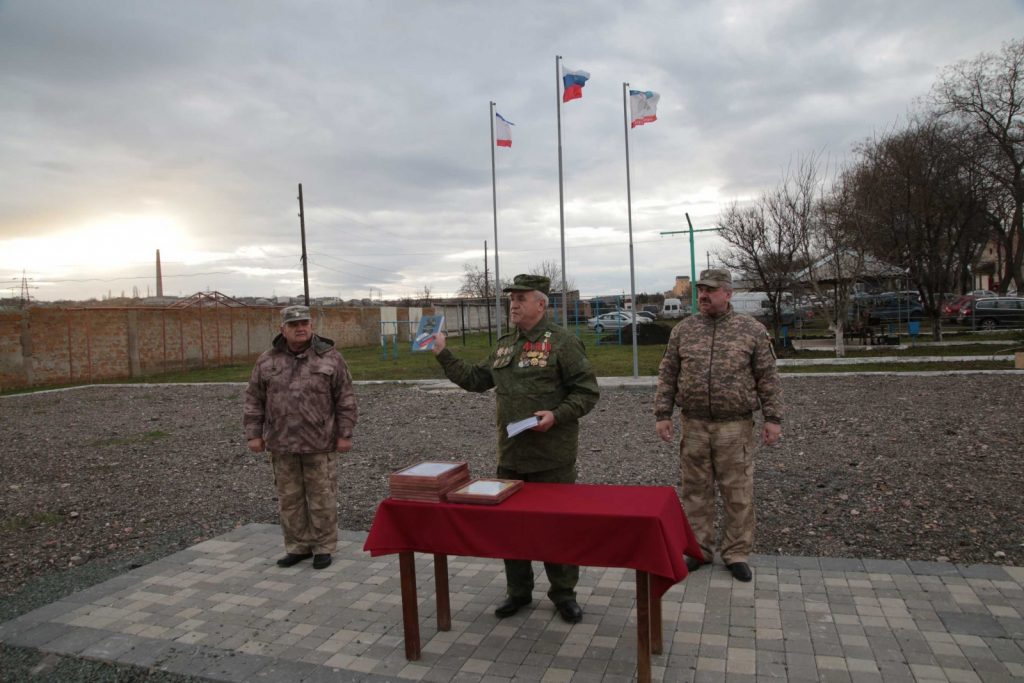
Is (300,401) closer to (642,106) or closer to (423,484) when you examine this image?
(423,484)

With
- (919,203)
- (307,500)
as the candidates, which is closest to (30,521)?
(307,500)

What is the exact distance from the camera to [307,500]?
16.7 feet

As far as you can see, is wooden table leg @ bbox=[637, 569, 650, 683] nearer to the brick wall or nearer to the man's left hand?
the man's left hand

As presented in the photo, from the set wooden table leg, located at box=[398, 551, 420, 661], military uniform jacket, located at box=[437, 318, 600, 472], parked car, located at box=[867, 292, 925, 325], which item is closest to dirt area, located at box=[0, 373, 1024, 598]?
military uniform jacket, located at box=[437, 318, 600, 472]

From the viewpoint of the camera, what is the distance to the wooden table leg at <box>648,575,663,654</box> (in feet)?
11.5

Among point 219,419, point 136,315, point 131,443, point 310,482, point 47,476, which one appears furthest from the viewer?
point 136,315

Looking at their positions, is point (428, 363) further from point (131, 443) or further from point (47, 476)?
point (47, 476)

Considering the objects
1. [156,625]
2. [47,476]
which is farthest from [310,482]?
[47,476]

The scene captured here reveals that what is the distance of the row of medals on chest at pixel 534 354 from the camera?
4027mm

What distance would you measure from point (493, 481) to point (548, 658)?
0.90 meters

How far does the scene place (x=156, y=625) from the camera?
4090 millimetres

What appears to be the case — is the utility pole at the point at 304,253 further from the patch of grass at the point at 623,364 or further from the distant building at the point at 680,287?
the distant building at the point at 680,287

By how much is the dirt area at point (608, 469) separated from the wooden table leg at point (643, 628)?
2135mm

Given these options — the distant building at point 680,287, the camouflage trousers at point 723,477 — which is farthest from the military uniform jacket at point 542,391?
the distant building at point 680,287
